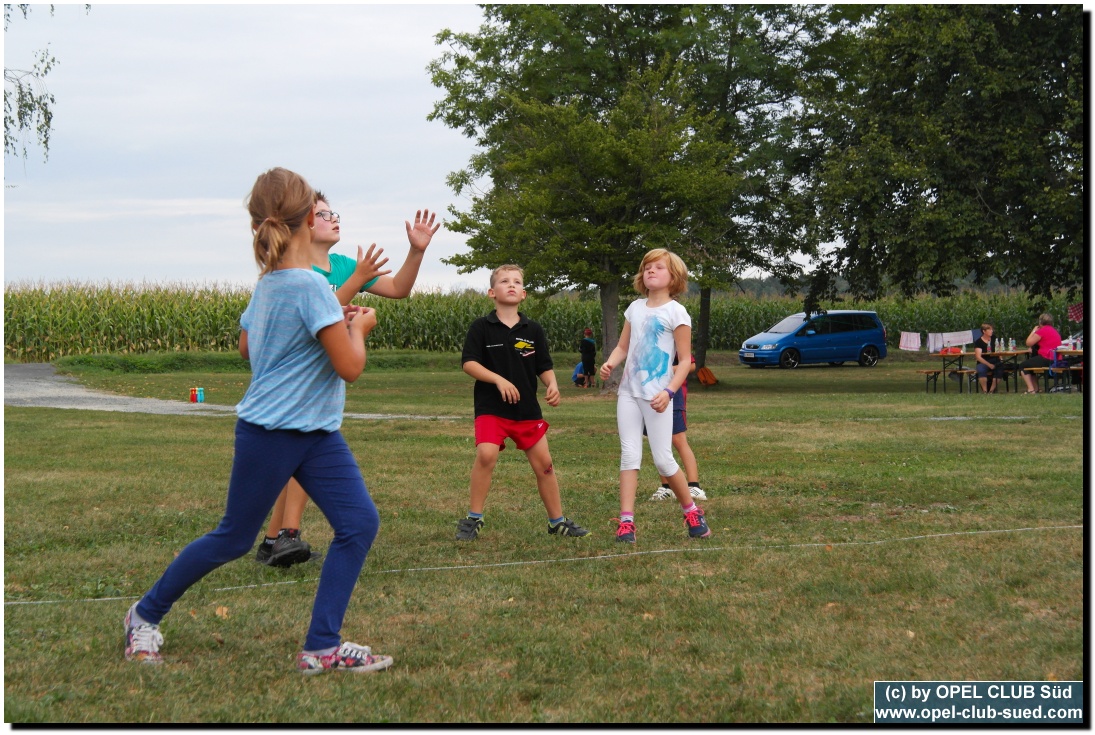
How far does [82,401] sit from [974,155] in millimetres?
19526

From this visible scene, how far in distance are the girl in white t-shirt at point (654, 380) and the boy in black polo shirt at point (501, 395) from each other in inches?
17.9

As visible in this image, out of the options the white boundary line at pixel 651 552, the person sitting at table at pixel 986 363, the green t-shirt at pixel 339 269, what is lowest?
the white boundary line at pixel 651 552

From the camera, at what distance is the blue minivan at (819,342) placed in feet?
138

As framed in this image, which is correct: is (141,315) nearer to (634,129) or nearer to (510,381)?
(634,129)

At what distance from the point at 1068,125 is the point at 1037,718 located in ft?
75.6

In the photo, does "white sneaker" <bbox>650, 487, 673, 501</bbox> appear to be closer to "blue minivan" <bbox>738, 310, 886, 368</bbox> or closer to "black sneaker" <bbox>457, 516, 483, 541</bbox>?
"black sneaker" <bbox>457, 516, 483, 541</bbox>

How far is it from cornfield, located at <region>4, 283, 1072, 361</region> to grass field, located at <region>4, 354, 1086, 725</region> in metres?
25.2

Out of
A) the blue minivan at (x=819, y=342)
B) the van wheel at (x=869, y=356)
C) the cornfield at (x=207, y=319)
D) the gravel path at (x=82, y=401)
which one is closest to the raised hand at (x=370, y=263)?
the gravel path at (x=82, y=401)

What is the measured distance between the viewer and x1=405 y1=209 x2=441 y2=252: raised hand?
525 centimetres

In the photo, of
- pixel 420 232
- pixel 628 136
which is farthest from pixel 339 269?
pixel 628 136

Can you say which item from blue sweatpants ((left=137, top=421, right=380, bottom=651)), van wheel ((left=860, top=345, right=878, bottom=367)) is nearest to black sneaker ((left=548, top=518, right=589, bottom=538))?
blue sweatpants ((left=137, top=421, right=380, bottom=651))

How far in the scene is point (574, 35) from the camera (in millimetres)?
31031

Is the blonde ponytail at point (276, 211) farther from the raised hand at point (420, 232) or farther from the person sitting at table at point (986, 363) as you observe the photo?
the person sitting at table at point (986, 363)

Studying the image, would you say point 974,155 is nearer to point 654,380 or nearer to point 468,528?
point 654,380
